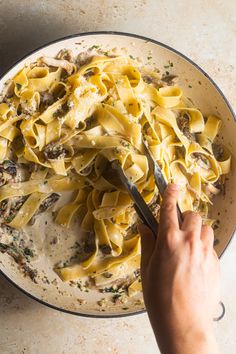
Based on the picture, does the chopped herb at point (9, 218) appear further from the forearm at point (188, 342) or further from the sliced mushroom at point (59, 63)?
the forearm at point (188, 342)

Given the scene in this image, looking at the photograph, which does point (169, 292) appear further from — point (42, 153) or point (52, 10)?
point (52, 10)

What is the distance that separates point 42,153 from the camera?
212 cm

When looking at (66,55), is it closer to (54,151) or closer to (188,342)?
(54,151)

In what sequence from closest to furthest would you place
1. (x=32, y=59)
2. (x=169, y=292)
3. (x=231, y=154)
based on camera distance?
1. (x=169, y=292)
2. (x=32, y=59)
3. (x=231, y=154)

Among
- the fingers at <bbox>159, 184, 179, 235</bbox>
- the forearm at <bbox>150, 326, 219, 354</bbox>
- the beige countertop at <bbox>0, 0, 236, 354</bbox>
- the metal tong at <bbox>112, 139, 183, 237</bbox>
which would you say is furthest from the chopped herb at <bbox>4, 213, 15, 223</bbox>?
the forearm at <bbox>150, 326, 219, 354</bbox>

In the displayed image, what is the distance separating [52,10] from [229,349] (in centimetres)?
143

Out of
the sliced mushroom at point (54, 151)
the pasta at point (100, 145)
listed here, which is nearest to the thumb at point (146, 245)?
the pasta at point (100, 145)

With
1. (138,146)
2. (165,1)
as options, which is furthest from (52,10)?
(138,146)

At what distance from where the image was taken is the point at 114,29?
7.57 feet

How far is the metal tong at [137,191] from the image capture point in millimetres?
1864

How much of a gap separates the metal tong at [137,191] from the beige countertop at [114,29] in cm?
47

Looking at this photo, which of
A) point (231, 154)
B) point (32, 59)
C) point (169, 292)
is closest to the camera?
point (169, 292)

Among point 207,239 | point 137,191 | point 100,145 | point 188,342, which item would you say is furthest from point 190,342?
point 100,145

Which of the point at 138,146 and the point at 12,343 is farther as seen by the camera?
the point at 12,343
